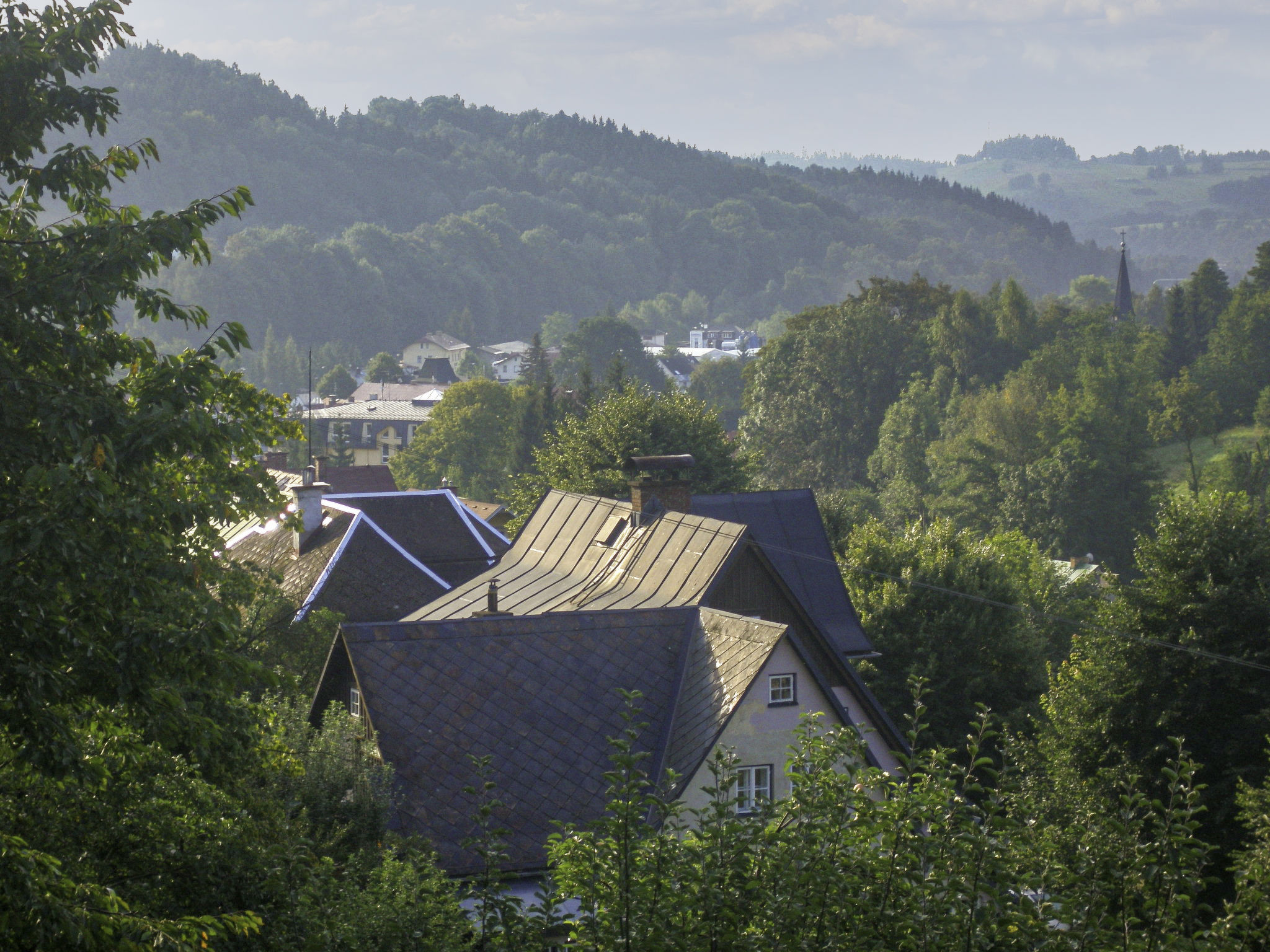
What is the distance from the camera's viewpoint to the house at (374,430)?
109m

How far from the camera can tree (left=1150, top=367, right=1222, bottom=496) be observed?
287 ft

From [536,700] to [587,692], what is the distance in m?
0.78

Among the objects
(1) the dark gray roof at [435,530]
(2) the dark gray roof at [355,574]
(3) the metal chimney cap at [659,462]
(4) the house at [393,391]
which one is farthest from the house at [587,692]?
(4) the house at [393,391]

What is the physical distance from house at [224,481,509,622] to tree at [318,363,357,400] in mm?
121761

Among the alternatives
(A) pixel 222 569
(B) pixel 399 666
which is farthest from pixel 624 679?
(A) pixel 222 569

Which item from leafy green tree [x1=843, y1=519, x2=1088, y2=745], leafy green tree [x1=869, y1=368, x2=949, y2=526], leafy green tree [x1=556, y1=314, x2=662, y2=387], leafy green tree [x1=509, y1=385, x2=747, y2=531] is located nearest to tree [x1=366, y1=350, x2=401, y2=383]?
leafy green tree [x1=556, y1=314, x2=662, y2=387]

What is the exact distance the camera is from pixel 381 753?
666 inches

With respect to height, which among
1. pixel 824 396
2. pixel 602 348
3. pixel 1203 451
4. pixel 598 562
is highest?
pixel 602 348

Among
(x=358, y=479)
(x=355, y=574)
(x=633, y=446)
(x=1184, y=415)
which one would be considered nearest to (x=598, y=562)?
(x=355, y=574)

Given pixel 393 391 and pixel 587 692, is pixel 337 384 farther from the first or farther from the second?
pixel 587 692

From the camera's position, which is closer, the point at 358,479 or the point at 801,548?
the point at 801,548

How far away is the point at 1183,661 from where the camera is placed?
20.8 m

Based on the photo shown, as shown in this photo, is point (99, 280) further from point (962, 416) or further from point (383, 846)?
point (962, 416)

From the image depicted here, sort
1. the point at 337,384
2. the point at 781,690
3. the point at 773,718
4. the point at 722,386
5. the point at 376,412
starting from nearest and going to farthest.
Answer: the point at 773,718 → the point at 781,690 → the point at 376,412 → the point at 722,386 → the point at 337,384
